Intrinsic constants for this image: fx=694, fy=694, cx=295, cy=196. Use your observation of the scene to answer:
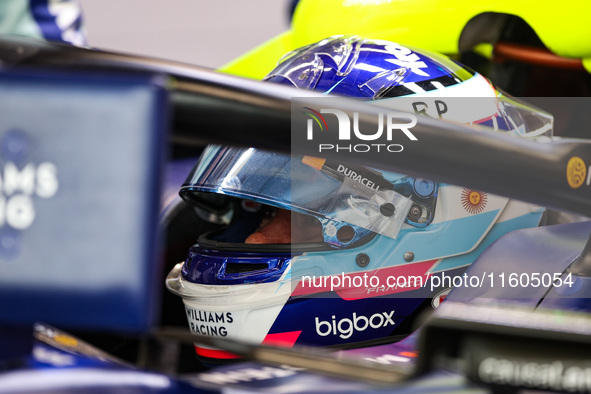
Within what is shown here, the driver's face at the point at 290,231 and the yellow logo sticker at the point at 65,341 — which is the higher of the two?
the driver's face at the point at 290,231

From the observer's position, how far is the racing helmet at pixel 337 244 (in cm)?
92

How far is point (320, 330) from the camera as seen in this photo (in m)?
0.93

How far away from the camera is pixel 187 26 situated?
273cm

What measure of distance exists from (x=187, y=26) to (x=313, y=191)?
1.98m

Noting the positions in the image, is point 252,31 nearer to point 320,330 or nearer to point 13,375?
point 320,330

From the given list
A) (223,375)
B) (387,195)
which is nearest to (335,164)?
(387,195)

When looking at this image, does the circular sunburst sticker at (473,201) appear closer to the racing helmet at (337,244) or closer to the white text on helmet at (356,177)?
the racing helmet at (337,244)

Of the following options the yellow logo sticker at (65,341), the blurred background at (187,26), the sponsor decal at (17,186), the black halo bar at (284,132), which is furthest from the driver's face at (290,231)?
the blurred background at (187,26)

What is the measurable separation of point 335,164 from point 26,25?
1.24m

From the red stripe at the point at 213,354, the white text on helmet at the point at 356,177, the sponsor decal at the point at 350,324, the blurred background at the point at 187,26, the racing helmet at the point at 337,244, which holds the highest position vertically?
the blurred background at the point at 187,26

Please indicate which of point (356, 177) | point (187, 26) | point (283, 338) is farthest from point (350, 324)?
point (187, 26)

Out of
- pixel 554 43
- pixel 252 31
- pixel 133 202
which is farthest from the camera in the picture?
pixel 252 31

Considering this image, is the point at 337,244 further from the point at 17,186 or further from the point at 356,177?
the point at 17,186

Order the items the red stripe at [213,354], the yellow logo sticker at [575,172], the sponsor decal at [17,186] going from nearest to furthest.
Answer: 1. the sponsor decal at [17,186]
2. the yellow logo sticker at [575,172]
3. the red stripe at [213,354]
